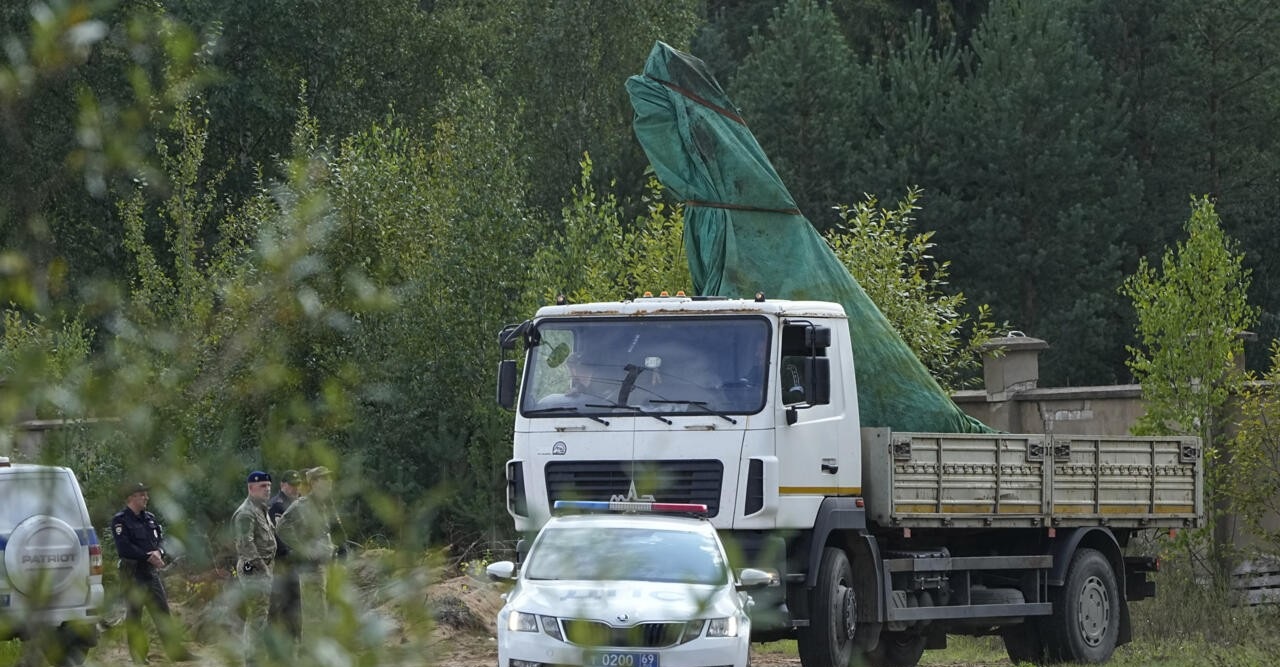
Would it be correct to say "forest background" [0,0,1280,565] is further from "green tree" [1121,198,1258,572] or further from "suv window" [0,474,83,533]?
"green tree" [1121,198,1258,572]

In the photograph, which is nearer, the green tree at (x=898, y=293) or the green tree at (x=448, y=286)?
the green tree at (x=448, y=286)

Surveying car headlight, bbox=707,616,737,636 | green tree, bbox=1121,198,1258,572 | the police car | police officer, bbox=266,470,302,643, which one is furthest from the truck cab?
police officer, bbox=266,470,302,643

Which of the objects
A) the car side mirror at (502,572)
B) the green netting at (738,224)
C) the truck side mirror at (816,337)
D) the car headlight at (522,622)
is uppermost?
the green netting at (738,224)

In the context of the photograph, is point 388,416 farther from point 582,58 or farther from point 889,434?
point 582,58

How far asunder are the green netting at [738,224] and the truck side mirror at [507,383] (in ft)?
8.87

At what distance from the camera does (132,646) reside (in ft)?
10.8

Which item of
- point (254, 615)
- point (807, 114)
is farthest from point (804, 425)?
point (807, 114)

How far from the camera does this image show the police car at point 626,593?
3.37 metres

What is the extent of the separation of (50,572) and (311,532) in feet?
2.19

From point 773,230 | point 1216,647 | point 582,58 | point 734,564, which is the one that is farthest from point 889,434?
point 582,58

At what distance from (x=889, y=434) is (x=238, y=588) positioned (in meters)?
11.5

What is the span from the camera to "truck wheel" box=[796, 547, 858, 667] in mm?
13930

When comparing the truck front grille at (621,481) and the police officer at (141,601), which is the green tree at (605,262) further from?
the police officer at (141,601)

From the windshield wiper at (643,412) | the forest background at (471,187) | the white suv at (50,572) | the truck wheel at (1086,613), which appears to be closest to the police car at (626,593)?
the forest background at (471,187)
